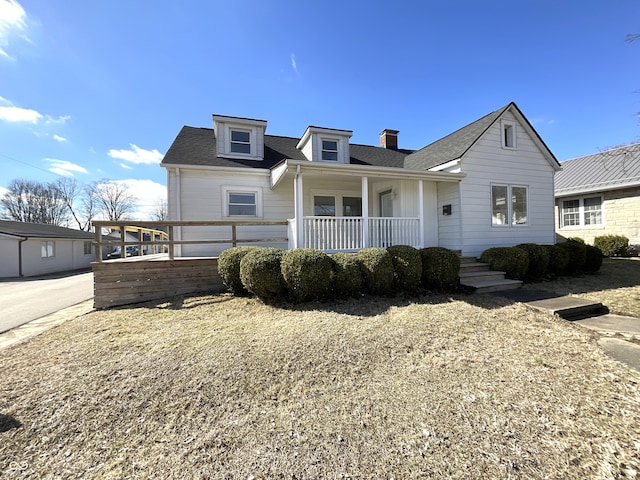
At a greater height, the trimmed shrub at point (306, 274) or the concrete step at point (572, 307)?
the trimmed shrub at point (306, 274)

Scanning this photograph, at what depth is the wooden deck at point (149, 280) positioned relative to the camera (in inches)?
265

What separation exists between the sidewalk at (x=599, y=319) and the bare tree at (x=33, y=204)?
179 ft

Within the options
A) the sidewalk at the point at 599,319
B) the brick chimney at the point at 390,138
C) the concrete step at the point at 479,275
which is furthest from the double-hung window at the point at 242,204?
the brick chimney at the point at 390,138

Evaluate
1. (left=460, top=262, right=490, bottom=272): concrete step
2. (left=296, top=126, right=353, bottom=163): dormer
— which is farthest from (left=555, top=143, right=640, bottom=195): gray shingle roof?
(left=296, top=126, right=353, bottom=163): dormer

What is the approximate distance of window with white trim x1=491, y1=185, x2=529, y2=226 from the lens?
30.8ft

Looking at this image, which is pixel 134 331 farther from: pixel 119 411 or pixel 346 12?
pixel 346 12

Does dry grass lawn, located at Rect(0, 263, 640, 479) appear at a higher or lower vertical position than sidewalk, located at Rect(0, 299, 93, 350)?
higher

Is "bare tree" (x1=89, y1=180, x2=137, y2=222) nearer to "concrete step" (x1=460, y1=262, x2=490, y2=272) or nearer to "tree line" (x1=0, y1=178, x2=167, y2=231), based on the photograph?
"tree line" (x1=0, y1=178, x2=167, y2=231)

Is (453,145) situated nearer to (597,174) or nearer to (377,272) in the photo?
(377,272)

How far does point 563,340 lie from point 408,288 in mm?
2911

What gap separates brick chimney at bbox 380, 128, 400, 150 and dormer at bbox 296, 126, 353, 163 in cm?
353

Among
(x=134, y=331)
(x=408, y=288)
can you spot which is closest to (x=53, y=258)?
(x=134, y=331)

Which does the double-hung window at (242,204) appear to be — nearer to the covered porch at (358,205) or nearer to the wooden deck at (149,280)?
the covered porch at (358,205)

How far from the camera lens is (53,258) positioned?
2025 centimetres
